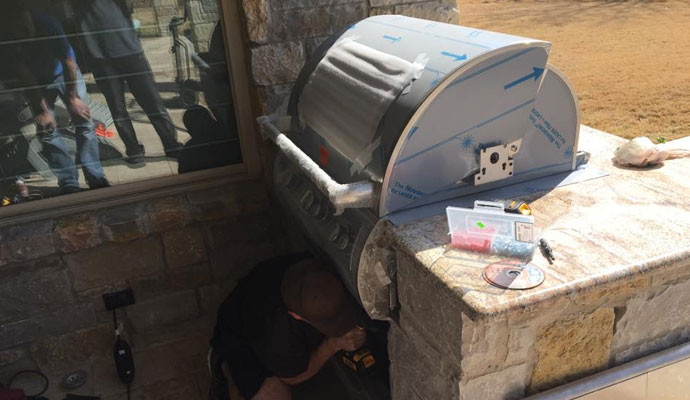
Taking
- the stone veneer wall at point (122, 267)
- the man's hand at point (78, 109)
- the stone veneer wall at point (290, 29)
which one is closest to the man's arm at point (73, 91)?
the man's hand at point (78, 109)

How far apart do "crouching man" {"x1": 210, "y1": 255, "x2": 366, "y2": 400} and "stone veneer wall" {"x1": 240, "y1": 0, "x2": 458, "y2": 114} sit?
0.97 metres

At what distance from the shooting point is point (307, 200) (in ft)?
8.34

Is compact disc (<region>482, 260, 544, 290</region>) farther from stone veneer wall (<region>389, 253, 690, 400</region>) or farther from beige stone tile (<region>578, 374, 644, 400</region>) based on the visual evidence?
beige stone tile (<region>578, 374, 644, 400</region>)

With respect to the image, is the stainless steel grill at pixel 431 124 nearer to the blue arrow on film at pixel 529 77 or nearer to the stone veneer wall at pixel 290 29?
the blue arrow on film at pixel 529 77

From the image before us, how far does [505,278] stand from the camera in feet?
5.13

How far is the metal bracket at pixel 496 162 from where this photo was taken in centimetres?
197

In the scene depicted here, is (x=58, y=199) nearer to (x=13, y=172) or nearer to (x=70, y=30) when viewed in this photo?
(x=13, y=172)

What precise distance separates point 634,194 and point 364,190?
0.94 m

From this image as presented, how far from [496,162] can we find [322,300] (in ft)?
3.05

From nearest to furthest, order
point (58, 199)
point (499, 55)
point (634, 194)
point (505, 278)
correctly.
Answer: point (505, 278), point (499, 55), point (634, 194), point (58, 199)

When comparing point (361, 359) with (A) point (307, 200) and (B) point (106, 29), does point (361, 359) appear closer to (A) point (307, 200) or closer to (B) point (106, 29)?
(A) point (307, 200)

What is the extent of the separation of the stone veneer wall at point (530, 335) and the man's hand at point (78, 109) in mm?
1905

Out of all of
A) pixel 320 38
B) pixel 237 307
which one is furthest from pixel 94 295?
pixel 320 38

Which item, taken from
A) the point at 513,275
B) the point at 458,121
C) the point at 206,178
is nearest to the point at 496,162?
the point at 458,121
